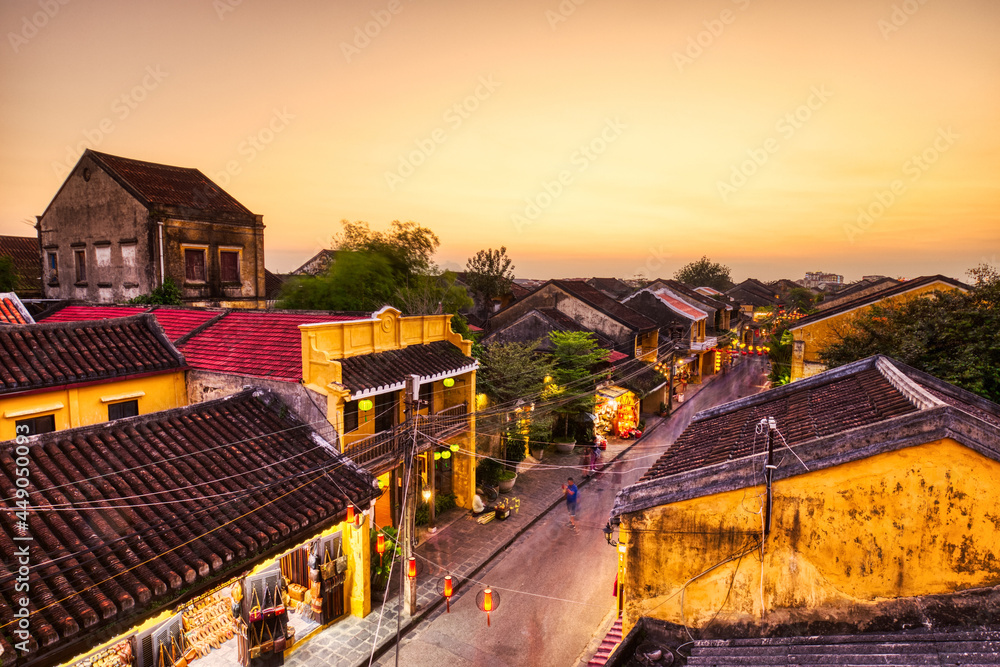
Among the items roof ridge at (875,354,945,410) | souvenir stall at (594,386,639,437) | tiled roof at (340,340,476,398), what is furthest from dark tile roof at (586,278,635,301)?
roof ridge at (875,354,945,410)

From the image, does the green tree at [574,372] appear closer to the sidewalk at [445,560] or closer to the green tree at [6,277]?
the sidewalk at [445,560]

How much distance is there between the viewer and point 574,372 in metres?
21.7

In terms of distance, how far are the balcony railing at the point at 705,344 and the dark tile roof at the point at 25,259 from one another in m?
40.9

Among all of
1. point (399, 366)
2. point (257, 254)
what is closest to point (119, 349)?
point (399, 366)

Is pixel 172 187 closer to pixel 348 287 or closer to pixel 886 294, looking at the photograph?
pixel 348 287

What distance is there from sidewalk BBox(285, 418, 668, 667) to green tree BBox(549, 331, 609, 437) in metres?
2.31

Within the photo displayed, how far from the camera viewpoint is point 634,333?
29.1 meters

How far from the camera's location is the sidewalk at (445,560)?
10852 millimetres

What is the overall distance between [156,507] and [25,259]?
1369 inches

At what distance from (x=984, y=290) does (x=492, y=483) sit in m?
16.0

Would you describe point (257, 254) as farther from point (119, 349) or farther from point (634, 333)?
point (634, 333)

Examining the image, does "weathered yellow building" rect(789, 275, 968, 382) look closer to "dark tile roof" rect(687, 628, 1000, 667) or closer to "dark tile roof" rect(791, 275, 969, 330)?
"dark tile roof" rect(791, 275, 969, 330)

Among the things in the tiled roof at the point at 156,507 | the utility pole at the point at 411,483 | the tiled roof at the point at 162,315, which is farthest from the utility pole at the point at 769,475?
the tiled roof at the point at 162,315

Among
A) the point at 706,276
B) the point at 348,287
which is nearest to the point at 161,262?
the point at 348,287
